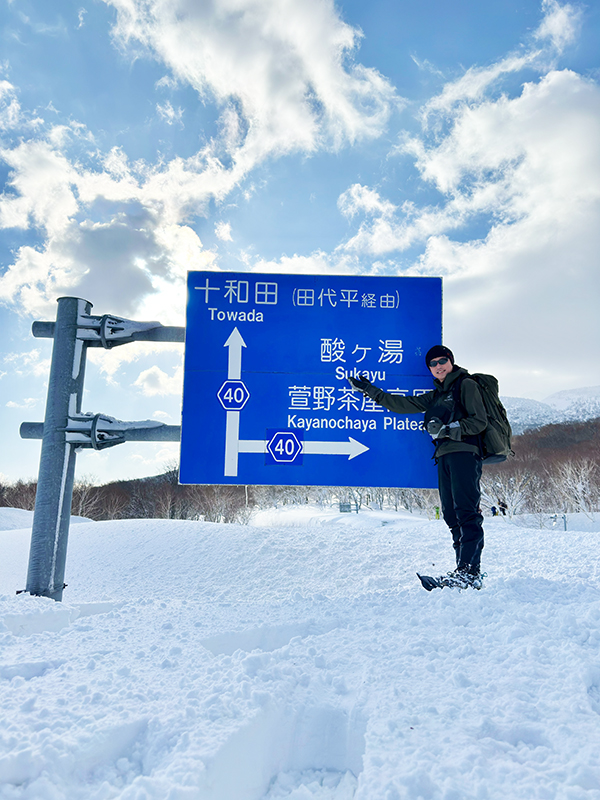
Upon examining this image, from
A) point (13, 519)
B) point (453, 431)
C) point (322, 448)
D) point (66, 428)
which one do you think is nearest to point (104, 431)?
point (66, 428)

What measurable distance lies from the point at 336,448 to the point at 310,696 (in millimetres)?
3356

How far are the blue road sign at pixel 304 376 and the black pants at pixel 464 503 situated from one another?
607 millimetres

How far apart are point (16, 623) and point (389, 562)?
17.5 feet

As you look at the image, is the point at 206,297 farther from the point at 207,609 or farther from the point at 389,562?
the point at 389,562

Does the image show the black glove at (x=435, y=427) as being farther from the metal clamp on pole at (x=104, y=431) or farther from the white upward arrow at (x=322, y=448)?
the metal clamp on pole at (x=104, y=431)

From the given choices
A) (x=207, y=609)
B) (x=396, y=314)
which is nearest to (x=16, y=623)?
(x=207, y=609)

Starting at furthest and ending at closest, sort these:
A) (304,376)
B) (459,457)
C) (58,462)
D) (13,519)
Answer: (13,519) < (304,376) < (58,462) < (459,457)

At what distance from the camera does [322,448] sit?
570cm

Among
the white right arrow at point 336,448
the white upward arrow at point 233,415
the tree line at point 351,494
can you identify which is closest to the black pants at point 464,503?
the white right arrow at point 336,448

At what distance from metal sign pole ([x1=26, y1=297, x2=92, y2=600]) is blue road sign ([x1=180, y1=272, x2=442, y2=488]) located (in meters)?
1.31

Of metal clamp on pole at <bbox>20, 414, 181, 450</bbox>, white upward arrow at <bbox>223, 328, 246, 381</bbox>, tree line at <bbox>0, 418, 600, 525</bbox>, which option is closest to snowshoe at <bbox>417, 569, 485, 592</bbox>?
white upward arrow at <bbox>223, 328, 246, 381</bbox>

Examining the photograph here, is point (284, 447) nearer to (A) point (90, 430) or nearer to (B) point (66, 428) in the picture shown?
(A) point (90, 430)

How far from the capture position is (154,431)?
229 inches

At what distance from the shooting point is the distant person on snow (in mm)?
4594
